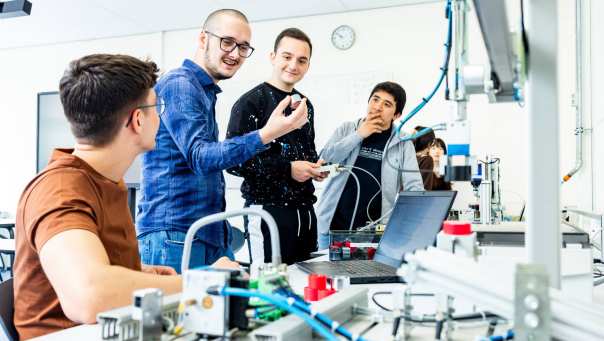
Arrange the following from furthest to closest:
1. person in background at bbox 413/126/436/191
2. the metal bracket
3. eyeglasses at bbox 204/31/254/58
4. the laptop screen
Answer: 1. person in background at bbox 413/126/436/191
2. eyeglasses at bbox 204/31/254/58
3. the laptop screen
4. the metal bracket

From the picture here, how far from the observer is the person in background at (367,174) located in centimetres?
237

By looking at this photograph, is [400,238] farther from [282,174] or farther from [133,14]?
[133,14]

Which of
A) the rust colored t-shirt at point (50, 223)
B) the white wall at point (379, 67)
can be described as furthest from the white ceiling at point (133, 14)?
the rust colored t-shirt at point (50, 223)

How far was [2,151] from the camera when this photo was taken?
5.91 meters

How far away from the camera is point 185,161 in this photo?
1.62m

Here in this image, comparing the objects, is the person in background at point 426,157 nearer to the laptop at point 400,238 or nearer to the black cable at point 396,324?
the laptop at point 400,238

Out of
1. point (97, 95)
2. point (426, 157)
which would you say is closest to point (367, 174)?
point (426, 157)

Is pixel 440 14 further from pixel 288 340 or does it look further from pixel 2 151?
pixel 2 151

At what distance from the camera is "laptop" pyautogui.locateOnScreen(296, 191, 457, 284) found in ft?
4.60

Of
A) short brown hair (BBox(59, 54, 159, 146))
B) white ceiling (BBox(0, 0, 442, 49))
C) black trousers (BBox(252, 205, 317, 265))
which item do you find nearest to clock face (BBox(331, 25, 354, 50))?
white ceiling (BBox(0, 0, 442, 49))

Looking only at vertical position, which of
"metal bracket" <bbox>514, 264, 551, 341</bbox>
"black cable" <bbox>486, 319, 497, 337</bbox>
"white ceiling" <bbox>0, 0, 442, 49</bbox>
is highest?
"white ceiling" <bbox>0, 0, 442, 49</bbox>

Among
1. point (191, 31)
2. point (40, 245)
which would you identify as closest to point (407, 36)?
point (191, 31)

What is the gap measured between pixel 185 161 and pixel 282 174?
487mm

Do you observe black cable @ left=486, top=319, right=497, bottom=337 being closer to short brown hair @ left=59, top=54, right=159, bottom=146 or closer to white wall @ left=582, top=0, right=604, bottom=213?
short brown hair @ left=59, top=54, right=159, bottom=146
